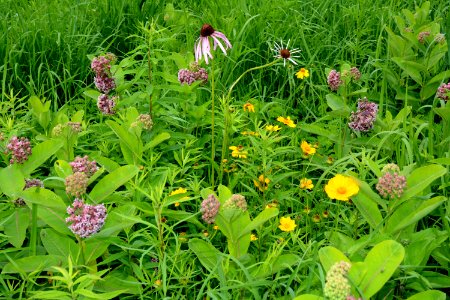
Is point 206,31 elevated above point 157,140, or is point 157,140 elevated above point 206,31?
point 206,31

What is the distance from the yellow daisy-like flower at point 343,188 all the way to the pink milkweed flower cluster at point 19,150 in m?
0.89

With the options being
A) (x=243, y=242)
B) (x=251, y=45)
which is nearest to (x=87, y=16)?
(x=251, y=45)

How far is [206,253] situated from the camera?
1.75 m

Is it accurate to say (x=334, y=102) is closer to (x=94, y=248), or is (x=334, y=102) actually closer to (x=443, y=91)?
(x=443, y=91)

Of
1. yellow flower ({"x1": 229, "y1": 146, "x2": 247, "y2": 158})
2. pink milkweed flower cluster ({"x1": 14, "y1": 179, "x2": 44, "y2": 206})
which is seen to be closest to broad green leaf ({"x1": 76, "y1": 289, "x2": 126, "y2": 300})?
pink milkweed flower cluster ({"x1": 14, "y1": 179, "x2": 44, "y2": 206})

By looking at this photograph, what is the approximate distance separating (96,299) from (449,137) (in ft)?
4.49

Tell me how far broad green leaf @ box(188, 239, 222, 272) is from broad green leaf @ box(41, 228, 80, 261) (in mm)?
318

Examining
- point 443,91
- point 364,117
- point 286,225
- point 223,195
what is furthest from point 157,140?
point 443,91

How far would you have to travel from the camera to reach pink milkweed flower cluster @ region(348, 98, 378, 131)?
233cm

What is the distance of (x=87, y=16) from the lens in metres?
3.60

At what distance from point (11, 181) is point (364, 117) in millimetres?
1222

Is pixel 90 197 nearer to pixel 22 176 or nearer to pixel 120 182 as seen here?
pixel 120 182

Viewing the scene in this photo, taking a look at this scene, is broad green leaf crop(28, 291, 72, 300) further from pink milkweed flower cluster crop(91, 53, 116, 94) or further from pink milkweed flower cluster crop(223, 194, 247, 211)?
pink milkweed flower cluster crop(91, 53, 116, 94)

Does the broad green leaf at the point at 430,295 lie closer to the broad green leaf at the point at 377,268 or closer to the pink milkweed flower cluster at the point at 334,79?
the broad green leaf at the point at 377,268
